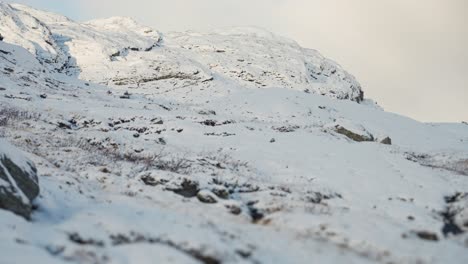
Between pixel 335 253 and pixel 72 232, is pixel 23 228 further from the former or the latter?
pixel 335 253

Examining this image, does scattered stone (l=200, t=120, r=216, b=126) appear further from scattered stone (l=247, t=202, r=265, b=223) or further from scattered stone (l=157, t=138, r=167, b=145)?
scattered stone (l=247, t=202, r=265, b=223)

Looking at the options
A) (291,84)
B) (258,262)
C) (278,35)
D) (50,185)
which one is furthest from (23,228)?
(278,35)

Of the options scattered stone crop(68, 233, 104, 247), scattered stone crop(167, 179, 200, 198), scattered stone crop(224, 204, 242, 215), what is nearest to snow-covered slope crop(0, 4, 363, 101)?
scattered stone crop(167, 179, 200, 198)

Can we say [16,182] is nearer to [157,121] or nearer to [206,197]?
[206,197]

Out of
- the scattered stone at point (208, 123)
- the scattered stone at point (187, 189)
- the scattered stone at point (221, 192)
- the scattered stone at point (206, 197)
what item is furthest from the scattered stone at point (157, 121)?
the scattered stone at point (206, 197)

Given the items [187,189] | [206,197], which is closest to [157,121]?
[187,189]

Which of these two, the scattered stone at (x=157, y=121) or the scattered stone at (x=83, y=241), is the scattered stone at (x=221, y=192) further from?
the scattered stone at (x=157, y=121)
